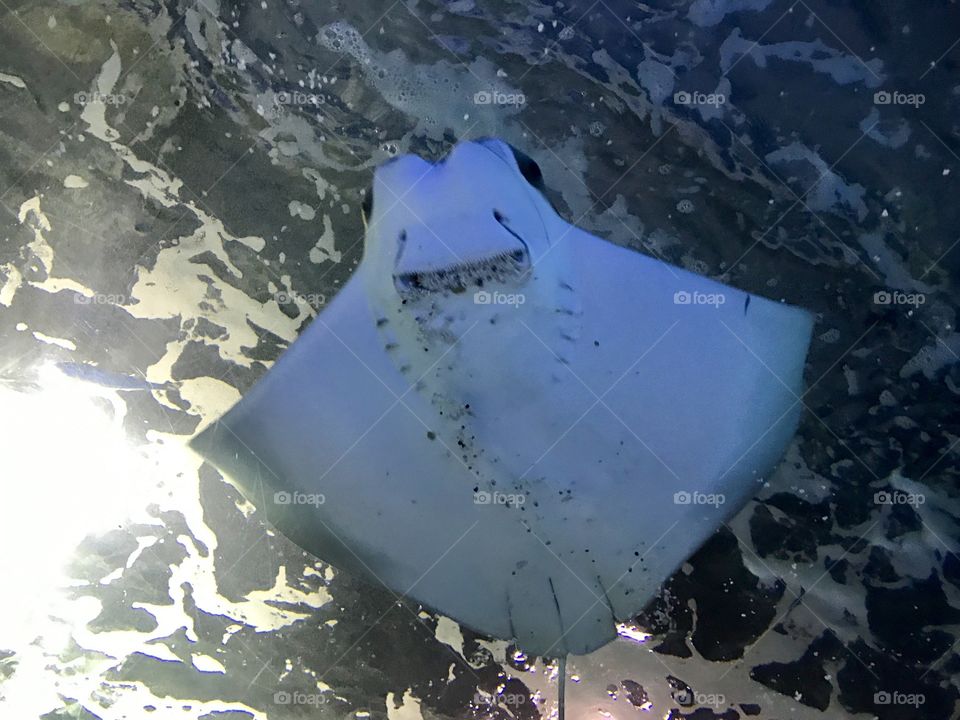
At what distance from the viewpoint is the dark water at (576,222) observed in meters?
2.63

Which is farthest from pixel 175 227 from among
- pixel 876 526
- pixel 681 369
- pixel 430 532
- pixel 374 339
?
pixel 876 526

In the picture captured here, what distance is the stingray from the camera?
205 centimetres

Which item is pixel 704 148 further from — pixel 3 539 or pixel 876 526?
pixel 3 539

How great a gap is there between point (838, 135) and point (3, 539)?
4.54m

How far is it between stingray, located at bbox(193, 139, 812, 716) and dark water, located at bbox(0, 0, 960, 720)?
770 millimetres

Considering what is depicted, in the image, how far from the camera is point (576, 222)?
286 cm

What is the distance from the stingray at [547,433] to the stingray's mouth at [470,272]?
161mm

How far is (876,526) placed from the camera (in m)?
2.70

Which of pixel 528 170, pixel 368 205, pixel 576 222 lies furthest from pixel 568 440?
pixel 576 222

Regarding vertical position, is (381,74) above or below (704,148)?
below

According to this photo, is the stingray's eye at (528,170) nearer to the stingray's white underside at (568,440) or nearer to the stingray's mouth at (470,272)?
the stingray's white underside at (568,440)

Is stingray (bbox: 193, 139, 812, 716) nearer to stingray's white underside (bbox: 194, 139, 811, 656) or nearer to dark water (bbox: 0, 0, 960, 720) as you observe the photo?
stingray's white underside (bbox: 194, 139, 811, 656)

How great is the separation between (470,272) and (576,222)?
→ 1175 millimetres

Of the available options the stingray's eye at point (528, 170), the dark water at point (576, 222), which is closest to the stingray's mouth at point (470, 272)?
the stingray's eye at point (528, 170)
